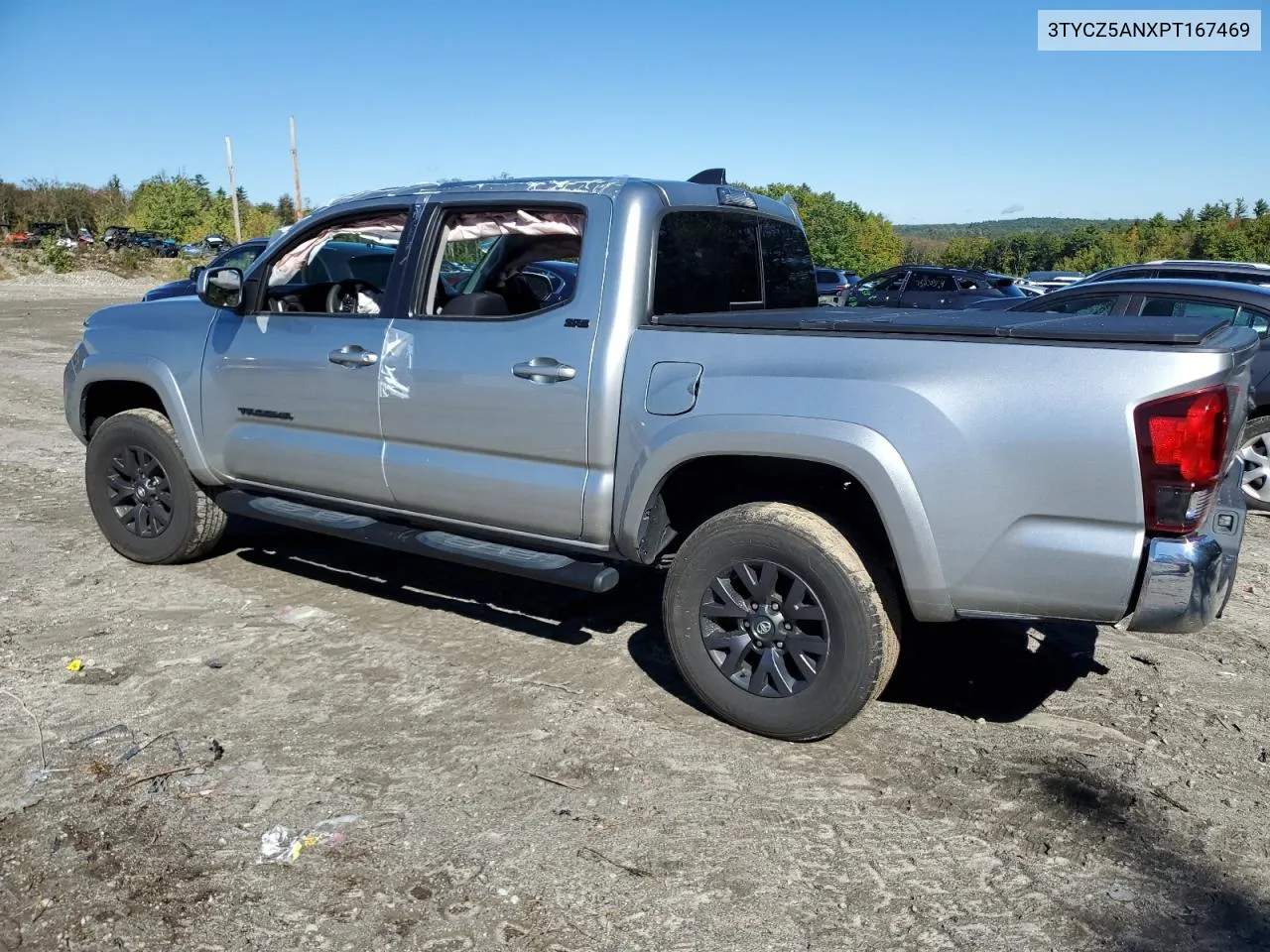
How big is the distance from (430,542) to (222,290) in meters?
1.71

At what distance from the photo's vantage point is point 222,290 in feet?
16.9

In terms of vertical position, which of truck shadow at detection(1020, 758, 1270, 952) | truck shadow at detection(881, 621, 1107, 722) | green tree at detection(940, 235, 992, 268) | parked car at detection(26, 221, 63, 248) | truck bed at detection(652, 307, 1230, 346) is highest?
parked car at detection(26, 221, 63, 248)

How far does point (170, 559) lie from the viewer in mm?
5723

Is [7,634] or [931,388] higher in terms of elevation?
[931,388]

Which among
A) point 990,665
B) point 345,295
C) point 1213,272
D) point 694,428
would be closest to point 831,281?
point 1213,272

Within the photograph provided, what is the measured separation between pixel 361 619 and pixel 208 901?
2.20m

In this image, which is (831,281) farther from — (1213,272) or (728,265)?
(728,265)

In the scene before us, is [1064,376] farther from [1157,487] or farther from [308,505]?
[308,505]

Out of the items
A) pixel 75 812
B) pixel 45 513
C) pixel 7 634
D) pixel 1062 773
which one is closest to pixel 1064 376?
pixel 1062 773

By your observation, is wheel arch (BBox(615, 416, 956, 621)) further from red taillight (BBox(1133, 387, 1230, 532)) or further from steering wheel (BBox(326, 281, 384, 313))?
steering wheel (BBox(326, 281, 384, 313))

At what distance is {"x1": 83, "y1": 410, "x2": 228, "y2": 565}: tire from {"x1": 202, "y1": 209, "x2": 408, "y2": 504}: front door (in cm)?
35

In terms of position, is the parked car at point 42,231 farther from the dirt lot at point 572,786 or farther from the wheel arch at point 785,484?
the wheel arch at point 785,484

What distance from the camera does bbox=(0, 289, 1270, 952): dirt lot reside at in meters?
2.84

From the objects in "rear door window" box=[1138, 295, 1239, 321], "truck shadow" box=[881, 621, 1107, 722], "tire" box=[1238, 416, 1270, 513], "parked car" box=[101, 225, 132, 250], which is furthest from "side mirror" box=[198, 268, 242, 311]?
"parked car" box=[101, 225, 132, 250]
